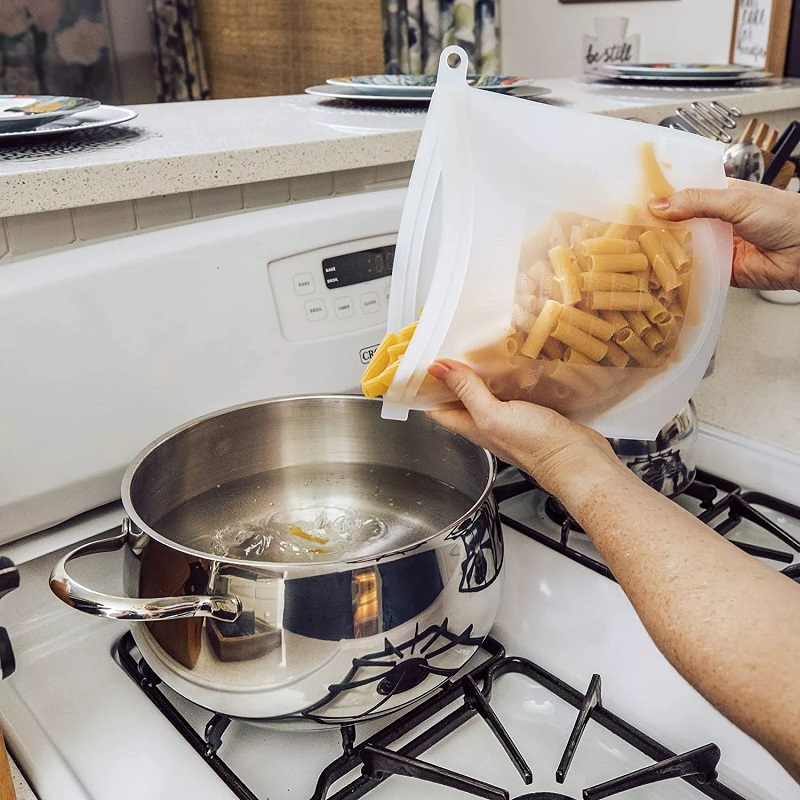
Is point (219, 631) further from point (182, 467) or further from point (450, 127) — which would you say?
point (450, 127)

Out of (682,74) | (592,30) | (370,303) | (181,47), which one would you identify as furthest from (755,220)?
(181,47)

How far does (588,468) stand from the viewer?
49 cm

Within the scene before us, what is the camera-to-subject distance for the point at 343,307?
0.80m

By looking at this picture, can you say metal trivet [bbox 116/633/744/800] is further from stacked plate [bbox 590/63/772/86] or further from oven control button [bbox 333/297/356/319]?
stacked plate [bbox 590/63/772/86]

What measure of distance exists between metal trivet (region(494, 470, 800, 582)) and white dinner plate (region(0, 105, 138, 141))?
54 centimetres

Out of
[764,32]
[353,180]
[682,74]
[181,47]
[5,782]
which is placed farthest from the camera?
[181,47]

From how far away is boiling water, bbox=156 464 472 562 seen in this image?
689 millimetres

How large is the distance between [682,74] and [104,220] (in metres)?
1.08

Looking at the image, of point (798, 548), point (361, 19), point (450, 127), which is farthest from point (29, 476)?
point (361, 19)

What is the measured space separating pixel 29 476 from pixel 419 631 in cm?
34

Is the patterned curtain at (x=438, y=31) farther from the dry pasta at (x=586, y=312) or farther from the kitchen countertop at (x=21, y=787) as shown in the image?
the kitchen countertop at (x=21, y=787)

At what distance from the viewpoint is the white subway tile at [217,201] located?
83 centimetres

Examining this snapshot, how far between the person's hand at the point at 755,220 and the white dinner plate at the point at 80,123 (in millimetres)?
562

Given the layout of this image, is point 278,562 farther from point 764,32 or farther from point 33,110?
point 764,32
